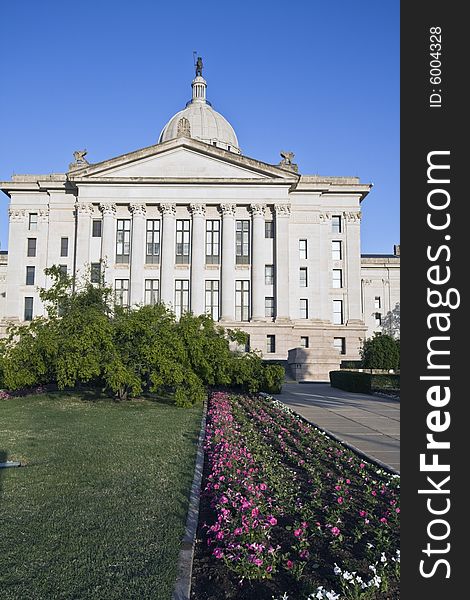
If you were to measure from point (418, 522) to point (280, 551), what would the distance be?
339 centimetres

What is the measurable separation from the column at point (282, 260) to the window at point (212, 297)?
5.61 m

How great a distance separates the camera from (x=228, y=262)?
159 ft

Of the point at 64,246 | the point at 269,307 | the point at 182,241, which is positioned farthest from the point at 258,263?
the point at 64,246

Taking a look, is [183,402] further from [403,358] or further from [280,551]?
[403,358]

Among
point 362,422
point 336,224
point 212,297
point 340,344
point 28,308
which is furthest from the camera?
point 336,224

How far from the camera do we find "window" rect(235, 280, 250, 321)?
160 feet

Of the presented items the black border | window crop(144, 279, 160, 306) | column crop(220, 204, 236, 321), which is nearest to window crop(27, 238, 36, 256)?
window crop(144, 279, 160, 306)

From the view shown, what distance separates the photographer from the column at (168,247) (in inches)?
1912

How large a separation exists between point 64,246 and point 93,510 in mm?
47906

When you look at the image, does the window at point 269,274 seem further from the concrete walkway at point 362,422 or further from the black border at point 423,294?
the black border at point 423,294

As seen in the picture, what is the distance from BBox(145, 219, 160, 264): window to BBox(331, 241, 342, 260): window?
17.5m

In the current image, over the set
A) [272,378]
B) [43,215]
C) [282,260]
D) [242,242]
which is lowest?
[272,378]

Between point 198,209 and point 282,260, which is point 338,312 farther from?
point 198,209

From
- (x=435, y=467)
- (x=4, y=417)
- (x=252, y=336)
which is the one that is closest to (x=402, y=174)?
(x=435, y=467)
